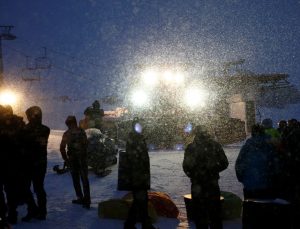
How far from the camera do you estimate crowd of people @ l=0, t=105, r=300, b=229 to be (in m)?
5.32

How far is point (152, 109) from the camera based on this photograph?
24250 millimetres

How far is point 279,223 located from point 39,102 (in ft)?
217

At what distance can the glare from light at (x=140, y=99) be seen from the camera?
25.0 metres

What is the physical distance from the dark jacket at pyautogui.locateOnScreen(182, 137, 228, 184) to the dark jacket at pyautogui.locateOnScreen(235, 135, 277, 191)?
439 millimetres

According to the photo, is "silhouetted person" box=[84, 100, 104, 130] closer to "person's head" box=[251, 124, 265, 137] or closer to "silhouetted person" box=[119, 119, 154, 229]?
"silhouetted person" box=[119, 119, 154, 229]

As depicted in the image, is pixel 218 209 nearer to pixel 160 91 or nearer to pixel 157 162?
pixel 157 162

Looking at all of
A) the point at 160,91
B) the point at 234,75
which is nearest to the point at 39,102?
the point at 234,75

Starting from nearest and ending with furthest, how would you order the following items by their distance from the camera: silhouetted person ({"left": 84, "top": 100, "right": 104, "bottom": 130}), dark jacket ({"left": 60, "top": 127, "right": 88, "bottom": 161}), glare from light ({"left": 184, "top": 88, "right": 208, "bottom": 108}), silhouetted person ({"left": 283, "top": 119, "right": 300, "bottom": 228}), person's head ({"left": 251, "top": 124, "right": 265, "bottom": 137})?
person's head ({"left": 251, "top": 124, "right": 265, "bottom": 137}) < silhouetted person ({"left": 283, "top": 119, "right": 300, "bottom": 228}) < dark jacket ({"left": 60, "top": 127, "right": 88, "bottom": 161}) < silhouetted person ({"left": 84, "top": 100, "right": 104, "bottom": 130}) < glare from light ({"left": 184, "top": 88, "right": 208, "bottom": 108})

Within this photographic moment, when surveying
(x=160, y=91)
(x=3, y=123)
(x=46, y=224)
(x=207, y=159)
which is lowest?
(x=46, y=224)

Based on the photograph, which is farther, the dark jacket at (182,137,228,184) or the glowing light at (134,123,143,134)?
the glowing light at (134,123,143,134)

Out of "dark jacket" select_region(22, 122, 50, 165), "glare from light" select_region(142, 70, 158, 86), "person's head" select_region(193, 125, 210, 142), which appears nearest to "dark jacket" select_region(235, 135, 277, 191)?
"person's head" select_region(193, 125, 210, 142)

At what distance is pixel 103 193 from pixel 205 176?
5.15 meters

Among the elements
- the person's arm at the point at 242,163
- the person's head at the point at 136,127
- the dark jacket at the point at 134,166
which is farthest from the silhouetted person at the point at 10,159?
the person's arm at the point at 242,163

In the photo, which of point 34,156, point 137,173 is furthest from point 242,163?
point 34,156
